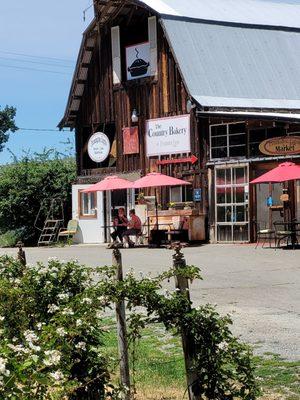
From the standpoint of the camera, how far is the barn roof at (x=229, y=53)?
27297mm

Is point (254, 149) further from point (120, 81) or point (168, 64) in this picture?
point (120, 81)

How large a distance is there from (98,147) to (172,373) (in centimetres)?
2528

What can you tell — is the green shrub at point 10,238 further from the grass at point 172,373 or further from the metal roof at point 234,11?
the grass at point 172,373

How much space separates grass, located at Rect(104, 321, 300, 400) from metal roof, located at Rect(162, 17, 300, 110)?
19.1m

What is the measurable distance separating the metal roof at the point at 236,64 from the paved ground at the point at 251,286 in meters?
6.11

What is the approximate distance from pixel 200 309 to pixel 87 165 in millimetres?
27628

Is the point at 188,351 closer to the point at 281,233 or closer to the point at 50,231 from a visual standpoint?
the point at 281,233

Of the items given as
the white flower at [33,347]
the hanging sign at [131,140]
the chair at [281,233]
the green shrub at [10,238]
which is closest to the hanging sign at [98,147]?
the hanging sign at [131,140]

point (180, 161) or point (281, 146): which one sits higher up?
point (281, 146)

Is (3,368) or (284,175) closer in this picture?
(3,368)

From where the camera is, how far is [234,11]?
31.7 metres

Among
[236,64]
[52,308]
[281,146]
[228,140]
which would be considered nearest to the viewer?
[52,308]

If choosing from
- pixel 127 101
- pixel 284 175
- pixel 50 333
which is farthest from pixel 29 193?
pixel 50 333

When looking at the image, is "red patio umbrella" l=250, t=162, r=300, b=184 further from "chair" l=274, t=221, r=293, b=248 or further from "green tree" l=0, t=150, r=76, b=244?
"green tree" l=0, t=150, r=76, b=244
